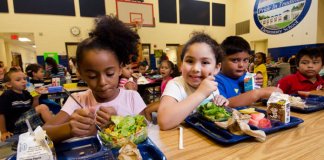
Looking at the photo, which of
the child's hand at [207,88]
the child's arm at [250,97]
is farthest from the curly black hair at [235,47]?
the child's hand at [207,88]

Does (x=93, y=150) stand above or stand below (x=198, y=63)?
below

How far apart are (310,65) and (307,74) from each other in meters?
0.10

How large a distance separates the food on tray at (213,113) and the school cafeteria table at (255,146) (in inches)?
4.0

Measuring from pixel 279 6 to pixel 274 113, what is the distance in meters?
9.30

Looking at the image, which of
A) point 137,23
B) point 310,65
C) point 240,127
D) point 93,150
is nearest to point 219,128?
point 240,127

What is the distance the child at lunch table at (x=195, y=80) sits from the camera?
87 centimetres

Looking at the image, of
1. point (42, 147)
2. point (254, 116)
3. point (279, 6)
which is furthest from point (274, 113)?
point (279, 6)

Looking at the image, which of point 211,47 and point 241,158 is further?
point 211,47

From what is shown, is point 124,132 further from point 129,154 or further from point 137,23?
point 137,23

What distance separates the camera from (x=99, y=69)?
953 millimetres

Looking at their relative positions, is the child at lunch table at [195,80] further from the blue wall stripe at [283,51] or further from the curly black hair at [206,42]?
the blue wall stripe at [283,51]

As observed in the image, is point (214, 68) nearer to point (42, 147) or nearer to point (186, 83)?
point (186, 83)

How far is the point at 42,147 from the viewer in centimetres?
49

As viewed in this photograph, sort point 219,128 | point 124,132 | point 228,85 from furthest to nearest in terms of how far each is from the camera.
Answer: point 228,85, point 219,128, point 124,132
